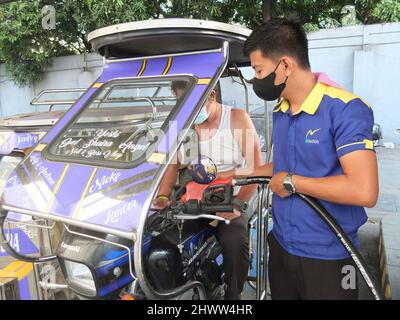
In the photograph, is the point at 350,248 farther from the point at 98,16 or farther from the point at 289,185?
the point at 98,16

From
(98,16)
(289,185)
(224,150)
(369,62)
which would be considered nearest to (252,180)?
(289,185)

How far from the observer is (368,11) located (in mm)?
9945

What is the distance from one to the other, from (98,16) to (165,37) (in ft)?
24.6

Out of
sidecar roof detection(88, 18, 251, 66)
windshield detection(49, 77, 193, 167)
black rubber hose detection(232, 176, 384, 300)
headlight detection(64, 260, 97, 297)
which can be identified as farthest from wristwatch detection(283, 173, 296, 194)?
headlight detection(64, 260, 97, 297)

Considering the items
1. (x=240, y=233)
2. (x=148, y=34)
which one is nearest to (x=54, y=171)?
(x=148, y=34)

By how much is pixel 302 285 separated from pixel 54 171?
→ 1.20m

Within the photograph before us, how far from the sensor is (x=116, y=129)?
2020mm

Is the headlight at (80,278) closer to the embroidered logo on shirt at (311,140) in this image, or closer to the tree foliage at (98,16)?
the embroidered logo on shirt at (311,140)

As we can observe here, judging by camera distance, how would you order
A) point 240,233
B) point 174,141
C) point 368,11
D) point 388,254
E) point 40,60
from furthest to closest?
point 40,60 < point 368,11 < point 388,254 < point 240,233 < point 174,141

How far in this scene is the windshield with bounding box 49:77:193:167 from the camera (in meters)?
1.68

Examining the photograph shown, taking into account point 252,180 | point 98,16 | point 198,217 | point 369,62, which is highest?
point 98,16

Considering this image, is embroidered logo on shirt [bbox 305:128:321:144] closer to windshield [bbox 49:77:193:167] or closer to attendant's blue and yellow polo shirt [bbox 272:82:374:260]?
attendant's blue and yellow polo shirt [bbox 272:82:374:260]

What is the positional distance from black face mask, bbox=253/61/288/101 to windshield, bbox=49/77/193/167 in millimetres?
323
